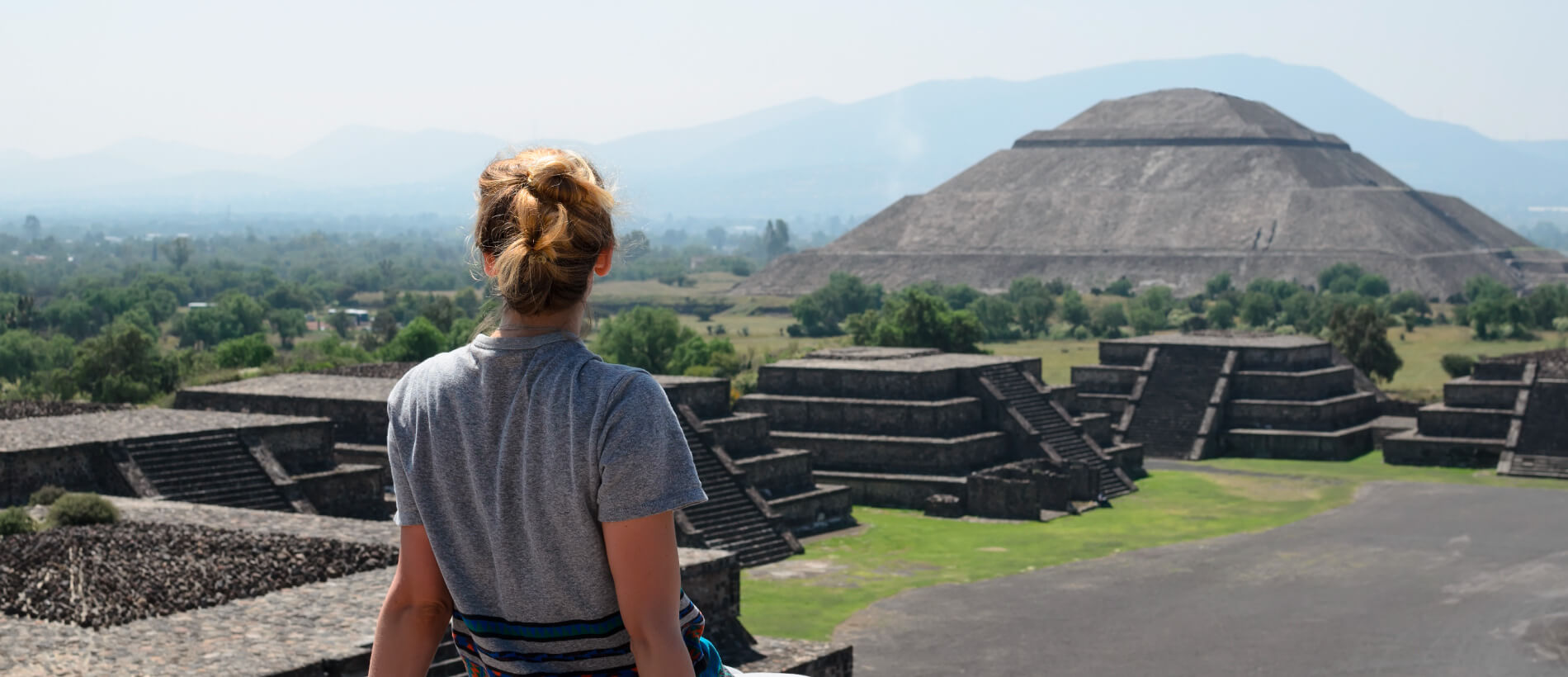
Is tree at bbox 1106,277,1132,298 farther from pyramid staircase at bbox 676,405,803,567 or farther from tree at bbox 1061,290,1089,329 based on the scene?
pyramid staircase at bbox 676,405,803,567

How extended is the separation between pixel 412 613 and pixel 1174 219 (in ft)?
488

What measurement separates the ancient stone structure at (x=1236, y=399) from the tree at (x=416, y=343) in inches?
938

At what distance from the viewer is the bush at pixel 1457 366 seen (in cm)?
6656

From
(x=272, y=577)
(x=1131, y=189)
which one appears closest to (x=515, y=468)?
(x=272, y=577)

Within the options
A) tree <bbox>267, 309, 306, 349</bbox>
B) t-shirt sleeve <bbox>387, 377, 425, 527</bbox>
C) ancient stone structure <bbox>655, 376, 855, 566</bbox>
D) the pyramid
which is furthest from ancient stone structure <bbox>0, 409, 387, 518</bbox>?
the pyramid

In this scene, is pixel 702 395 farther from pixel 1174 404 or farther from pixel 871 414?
pixel 1174 404

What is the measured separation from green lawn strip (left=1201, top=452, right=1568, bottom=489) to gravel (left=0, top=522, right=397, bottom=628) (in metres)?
35.3

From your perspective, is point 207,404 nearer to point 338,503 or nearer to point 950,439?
point 338,503

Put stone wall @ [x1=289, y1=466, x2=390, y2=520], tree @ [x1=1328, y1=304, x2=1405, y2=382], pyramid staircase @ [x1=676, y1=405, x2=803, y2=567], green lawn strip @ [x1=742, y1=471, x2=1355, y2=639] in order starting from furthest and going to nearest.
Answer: tree @ [x1=1328, y1=304, x2=1405, y2=382]
pyramid staircase @ [x1=676, y1=405, x2=803, y2=567]
green lawn strip @ [x1=742, y1=471, x2=1355, y2=639]
stone wall @ [x1=289, y1=466, x2=390, y2=520]

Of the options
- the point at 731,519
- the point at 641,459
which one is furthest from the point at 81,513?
the point at 641,459

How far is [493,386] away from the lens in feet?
13.0

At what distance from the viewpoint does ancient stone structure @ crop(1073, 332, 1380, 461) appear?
5544cm

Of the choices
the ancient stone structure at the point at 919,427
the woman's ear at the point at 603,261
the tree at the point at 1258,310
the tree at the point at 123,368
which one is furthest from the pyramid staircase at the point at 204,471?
the tree at the point at 1258,310

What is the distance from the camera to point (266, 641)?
17938 mm
